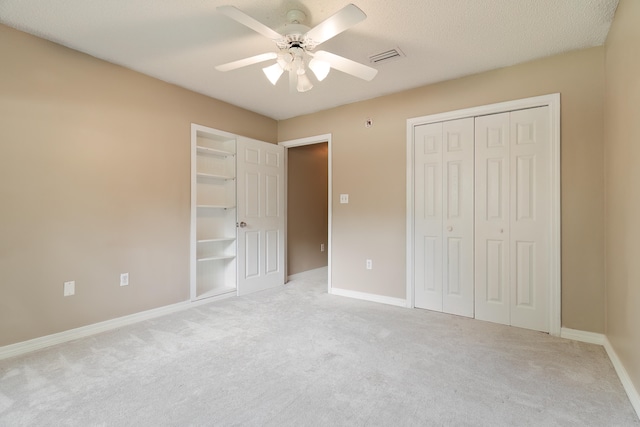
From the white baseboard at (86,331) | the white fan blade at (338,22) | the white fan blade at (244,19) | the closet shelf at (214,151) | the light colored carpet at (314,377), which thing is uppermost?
the white fan blade at (244,19)

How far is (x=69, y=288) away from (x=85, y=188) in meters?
0.85

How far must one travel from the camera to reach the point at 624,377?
1845mm

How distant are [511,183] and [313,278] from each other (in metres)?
3.04

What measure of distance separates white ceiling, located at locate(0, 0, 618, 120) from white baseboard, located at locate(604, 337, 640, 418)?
2.32 m

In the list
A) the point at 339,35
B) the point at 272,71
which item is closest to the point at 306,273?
the point at 272,71

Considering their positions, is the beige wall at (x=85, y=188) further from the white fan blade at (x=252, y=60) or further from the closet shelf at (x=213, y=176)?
the white fan blade at (x=252, y=60)

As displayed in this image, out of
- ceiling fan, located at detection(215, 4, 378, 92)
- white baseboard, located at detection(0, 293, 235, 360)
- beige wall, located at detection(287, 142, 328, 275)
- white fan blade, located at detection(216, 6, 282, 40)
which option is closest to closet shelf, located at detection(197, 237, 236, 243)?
white baseboard, located at detection(0, 293, 235, 360)

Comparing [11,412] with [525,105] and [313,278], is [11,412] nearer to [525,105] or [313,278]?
[313,278]

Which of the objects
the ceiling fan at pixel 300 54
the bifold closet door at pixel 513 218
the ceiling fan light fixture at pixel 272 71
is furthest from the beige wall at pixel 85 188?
the bifold closet door at pixel 513 218

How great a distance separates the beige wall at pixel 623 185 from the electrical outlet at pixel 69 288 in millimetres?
3906

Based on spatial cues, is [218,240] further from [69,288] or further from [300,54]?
[300,54]

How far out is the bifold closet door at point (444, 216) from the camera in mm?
3074

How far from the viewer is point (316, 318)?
3031mm

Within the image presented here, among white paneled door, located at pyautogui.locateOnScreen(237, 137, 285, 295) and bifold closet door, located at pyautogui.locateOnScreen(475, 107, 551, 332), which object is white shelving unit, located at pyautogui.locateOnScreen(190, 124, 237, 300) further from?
bifold closet door, located at pyautogui.locateOnScreen(475, 107, 551, 332)
